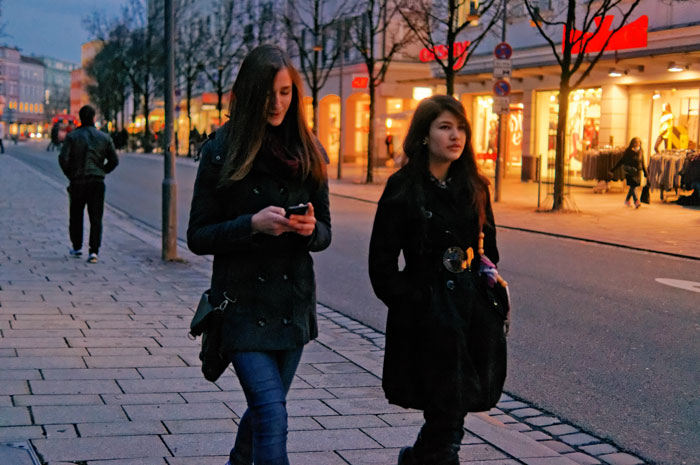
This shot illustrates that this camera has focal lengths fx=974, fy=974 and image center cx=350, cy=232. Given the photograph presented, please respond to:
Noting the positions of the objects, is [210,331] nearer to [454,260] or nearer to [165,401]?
[454,260]

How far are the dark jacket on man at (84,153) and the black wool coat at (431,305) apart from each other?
8.33 metres

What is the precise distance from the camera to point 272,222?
10.2ft

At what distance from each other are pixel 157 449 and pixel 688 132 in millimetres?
22946

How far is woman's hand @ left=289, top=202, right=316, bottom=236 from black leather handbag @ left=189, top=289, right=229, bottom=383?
0.41 meters

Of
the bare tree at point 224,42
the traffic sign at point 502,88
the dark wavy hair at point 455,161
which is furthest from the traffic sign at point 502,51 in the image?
the bare tree at point 224,42

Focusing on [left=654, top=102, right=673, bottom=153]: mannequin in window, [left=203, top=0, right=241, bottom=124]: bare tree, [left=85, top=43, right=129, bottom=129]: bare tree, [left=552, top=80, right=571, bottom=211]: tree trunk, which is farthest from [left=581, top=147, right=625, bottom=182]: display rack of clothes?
[left=85, top=43, right=129, bottom=129]: bare tree

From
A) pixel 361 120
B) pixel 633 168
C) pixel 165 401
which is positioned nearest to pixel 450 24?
pixel 633 168

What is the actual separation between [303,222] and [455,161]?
0.83 m

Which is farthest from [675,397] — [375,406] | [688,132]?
[688,132]

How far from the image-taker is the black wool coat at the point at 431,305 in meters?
3.46

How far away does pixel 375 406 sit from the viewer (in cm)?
541

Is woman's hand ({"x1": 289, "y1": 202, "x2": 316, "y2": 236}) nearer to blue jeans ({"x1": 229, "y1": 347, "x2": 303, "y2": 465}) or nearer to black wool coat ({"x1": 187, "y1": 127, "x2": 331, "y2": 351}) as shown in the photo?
black wool coat ({"x1": 187, "y1": 127, "x2": 331, "y2": 351})

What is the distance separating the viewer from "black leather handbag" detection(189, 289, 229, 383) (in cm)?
334

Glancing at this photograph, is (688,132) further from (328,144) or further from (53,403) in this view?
(328,144)
